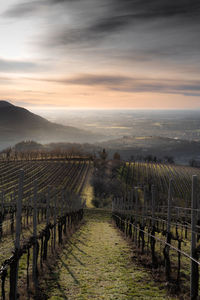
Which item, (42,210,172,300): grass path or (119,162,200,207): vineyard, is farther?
(119,162,200,207): vineyard

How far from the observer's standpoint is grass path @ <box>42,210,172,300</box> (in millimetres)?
7246

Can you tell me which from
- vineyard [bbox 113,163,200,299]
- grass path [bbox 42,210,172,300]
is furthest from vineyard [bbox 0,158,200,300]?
grass path [bbox 42,210,172,300]

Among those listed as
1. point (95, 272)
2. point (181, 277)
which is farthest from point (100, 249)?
point (181, 277)

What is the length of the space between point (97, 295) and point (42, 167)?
84635 mm

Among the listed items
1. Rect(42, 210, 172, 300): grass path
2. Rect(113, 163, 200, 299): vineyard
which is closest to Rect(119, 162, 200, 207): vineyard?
Rect(113, 163, 200, 299): vineyard

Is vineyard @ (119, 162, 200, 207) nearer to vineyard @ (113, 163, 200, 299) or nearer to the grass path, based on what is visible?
vineyard @ (113, 163, 200, 299)

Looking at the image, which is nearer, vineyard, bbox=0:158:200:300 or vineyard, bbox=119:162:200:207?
vineyard, bbox=0:158:200:300

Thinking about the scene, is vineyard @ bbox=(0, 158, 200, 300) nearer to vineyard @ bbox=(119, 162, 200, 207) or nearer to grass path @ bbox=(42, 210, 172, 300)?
vineyard @ bbox=(119, 162, 200, 207)

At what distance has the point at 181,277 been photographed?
850 cm

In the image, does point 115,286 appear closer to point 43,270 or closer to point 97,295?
point 97,295

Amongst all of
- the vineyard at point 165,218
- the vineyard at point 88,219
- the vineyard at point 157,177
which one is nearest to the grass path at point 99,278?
the vineyard at point 88,219

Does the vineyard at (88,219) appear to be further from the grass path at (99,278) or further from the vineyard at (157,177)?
the grass path at (99,278)

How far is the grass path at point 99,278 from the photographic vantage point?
725cm

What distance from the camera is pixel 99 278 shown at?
8586 millimetres
